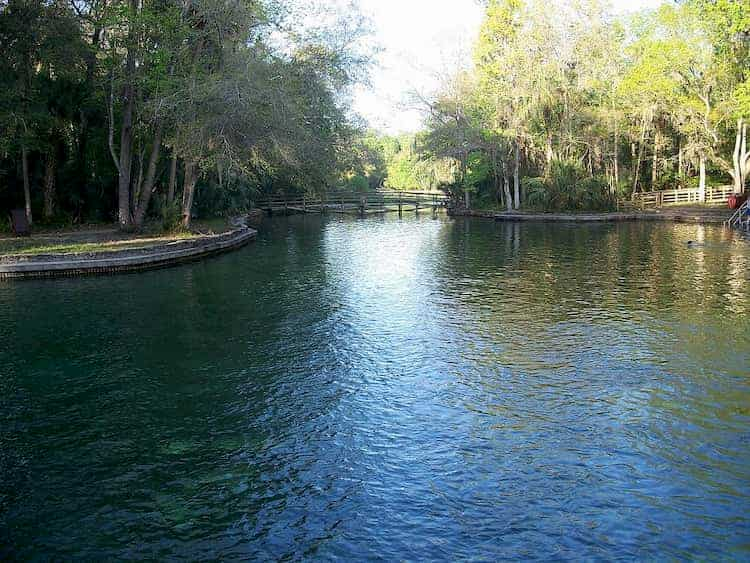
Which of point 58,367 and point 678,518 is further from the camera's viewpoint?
point 58,367

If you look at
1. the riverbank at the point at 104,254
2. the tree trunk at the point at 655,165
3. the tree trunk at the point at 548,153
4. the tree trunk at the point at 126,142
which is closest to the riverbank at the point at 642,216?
the tree trunk at the point at 548,153

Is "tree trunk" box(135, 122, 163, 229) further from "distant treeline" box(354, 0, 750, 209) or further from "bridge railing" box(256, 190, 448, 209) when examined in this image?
"bridge railing" box(256, 190, 448, 209)

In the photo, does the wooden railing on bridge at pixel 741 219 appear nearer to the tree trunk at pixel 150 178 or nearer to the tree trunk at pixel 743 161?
the tree trunk at pixel 743 161

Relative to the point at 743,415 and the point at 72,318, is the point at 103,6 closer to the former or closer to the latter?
the point at 72,318

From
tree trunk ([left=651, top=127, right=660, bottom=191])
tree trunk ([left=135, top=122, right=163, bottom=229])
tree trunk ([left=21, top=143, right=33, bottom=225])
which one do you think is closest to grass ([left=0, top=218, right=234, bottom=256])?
tree trunk ([left=135, top=122, right=163, bottom=229])

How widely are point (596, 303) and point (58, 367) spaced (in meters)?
12.0

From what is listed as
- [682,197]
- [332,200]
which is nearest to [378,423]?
[682,197]

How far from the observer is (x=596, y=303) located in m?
16.1

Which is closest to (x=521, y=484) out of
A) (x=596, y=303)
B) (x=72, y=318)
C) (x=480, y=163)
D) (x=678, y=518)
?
(x=678, y=518)

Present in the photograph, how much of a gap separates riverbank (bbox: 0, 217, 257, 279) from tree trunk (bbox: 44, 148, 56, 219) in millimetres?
2887

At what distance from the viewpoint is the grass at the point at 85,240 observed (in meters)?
22.2

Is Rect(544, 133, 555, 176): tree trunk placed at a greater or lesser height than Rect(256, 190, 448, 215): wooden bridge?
greater

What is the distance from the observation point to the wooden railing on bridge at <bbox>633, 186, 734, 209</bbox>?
45.8 m

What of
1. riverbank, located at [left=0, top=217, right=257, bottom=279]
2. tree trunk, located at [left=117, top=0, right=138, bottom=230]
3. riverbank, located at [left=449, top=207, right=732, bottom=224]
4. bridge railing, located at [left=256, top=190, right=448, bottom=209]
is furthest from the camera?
bridge railing, located at [left=256, top=190, right=448, bottom=209]
